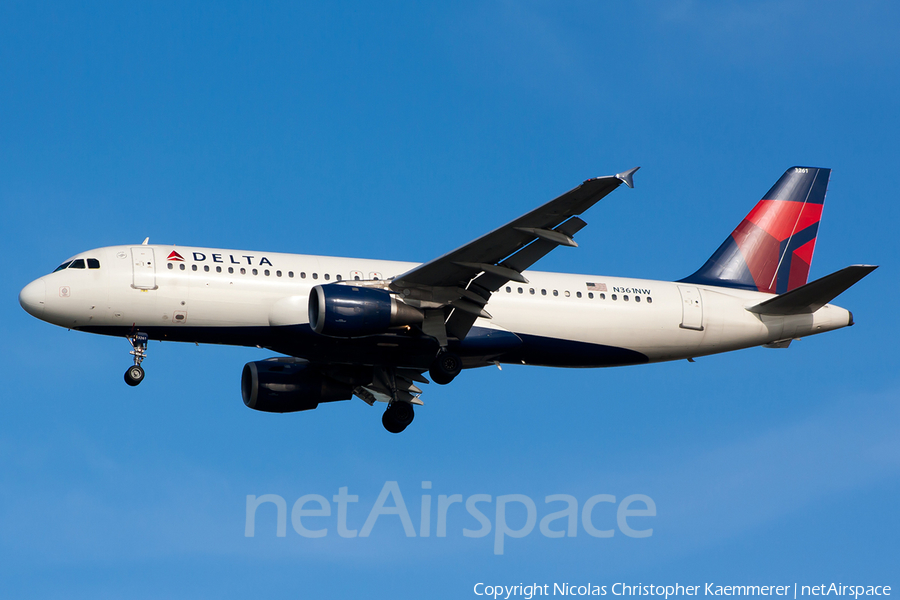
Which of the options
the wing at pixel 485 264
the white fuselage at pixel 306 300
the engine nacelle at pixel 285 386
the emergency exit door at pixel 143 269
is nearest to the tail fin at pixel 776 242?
the white fuselage at pixel 306 300

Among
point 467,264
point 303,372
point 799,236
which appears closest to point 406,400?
point 303,372

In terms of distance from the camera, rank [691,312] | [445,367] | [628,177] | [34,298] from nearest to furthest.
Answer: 1. [628,177]
2. [34,298]
3. [445,367]
4. [691,312]

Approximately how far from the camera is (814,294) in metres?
Answer: 33.2

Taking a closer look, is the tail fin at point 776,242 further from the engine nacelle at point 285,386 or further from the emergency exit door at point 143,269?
the emergency exit door at point 143,269

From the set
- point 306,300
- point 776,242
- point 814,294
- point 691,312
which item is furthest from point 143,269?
point 776,242

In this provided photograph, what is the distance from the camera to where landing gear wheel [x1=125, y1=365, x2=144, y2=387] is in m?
30.1

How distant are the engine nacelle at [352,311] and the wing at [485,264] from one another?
699mm

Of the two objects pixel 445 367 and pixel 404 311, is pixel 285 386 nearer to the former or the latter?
pixel 445 367

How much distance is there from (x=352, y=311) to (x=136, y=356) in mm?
6765

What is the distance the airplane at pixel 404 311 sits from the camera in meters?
28.8

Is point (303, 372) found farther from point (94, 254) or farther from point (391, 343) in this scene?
point (94, 254)

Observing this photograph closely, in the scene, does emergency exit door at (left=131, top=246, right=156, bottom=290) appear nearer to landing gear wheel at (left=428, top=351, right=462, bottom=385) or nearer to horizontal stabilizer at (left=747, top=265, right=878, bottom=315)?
landing gear wheel at (left=428, top=351, right=462, bottom=385)

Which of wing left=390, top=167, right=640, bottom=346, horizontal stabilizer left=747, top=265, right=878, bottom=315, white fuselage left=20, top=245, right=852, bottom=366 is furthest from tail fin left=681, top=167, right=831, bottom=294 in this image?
wing left=390, top=167, right=640, bottom=346

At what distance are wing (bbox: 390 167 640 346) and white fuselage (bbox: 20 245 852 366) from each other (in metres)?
1.60
